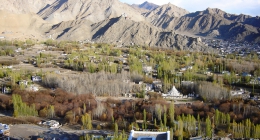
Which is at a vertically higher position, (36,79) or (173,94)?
(36,79)

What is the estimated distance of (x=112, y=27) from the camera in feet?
254

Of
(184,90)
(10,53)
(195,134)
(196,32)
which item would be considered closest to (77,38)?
(10,53)

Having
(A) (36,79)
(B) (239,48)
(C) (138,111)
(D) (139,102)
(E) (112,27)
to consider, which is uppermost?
(E) (112,27)

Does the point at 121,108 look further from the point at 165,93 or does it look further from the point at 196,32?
the point at 196,32

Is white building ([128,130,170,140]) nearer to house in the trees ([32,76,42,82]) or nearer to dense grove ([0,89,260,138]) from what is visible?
dense grove ([0,89,260,138])

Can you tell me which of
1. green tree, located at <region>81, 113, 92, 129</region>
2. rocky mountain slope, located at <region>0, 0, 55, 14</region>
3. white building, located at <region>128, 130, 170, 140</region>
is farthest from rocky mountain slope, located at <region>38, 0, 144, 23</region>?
white building, located at <region>128, 130, 170, 140</region>

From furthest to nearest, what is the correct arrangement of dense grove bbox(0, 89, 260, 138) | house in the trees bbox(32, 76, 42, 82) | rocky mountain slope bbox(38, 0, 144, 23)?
rocky mountain slope bbox(38, 0, 144, 23) → house in the trees bbox(32, 76, 42, 82) → dense grove bbox(0, 89, 260, 138)

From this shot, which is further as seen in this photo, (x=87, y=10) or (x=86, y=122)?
(x=87, y=10)

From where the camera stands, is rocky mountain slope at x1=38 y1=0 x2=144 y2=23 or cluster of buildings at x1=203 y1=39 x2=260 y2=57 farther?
rocky mountain slope at x1=38 y1=0 x2=144 y2=23

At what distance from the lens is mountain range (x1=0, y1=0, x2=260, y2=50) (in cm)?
7275

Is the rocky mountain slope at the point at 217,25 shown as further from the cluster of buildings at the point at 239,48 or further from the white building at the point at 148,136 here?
the white building at the point at 148,136

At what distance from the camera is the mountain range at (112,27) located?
239ft

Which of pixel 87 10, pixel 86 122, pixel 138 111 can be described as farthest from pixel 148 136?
pixel 87 10

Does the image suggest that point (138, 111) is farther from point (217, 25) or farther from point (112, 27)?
point (217, 25)
